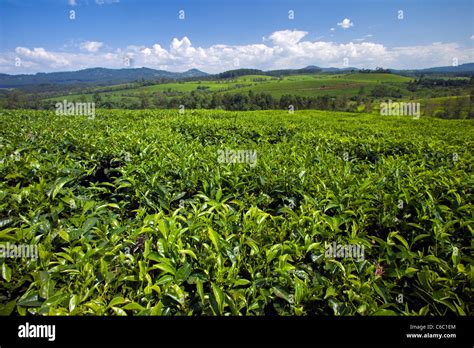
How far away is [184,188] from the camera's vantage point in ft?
10.7

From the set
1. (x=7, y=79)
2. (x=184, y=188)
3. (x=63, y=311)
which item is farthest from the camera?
(x=7, y=79)

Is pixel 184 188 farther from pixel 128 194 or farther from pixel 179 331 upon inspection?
pixel 179 331

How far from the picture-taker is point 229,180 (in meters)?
3.14

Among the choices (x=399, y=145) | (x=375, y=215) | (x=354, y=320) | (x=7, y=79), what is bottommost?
(x=354, y=320)

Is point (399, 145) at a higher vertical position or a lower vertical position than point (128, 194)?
higher

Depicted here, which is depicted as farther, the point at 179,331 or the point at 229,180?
the point at 229,180

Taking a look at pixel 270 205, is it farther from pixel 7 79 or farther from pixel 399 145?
pixel 7 79

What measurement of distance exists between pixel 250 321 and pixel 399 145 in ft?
21.6

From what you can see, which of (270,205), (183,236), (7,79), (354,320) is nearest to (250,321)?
(354,320)

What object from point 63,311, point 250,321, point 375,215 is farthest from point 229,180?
point 63,311

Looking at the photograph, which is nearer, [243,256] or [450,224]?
[243,256]

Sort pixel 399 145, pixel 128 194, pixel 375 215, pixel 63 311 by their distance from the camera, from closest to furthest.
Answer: pixel 63 311 → pixel 375 215 → pixel 128 194 → pixel 399 145

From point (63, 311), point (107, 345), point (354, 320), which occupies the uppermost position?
point (63, 311)

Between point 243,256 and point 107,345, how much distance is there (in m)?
0.96
